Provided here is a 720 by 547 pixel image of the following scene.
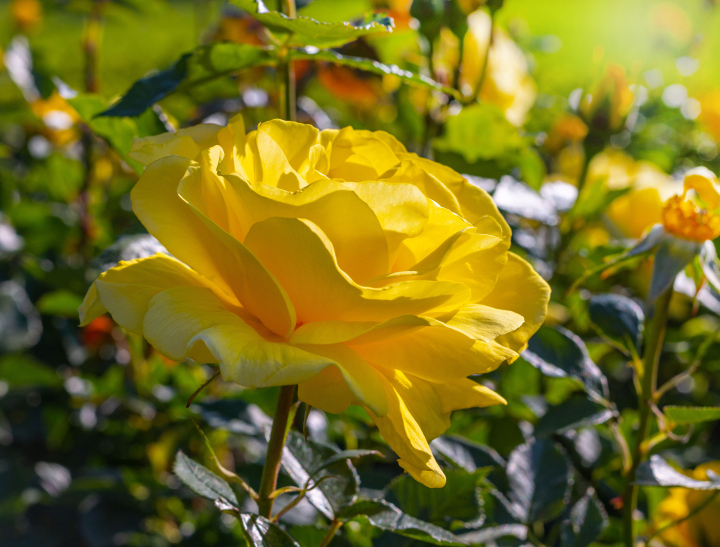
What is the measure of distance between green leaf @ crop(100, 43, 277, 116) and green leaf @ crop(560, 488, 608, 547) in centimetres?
48

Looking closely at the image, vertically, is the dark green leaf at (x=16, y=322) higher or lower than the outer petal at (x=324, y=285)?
lower

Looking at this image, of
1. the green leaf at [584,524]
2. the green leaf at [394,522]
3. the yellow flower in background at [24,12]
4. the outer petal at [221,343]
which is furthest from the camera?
the yellow flower in background at [24,12]

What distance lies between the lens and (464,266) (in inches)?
15.2

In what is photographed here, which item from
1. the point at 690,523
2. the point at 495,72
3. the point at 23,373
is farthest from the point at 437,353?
the point at 23,373

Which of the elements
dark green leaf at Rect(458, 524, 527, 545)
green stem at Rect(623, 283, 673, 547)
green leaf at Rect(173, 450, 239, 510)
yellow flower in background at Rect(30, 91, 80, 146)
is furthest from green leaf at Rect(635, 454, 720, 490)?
yellow flower in background at Rect(30, 91, 80, 146)

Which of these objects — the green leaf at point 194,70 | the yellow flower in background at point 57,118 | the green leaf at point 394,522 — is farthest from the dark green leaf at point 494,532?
the yellow flower in background at point 57,118

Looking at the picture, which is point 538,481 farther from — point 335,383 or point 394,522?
point 335,383

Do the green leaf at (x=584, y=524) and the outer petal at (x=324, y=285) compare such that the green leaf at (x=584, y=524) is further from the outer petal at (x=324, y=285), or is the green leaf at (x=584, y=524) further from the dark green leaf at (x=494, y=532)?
the outer petal at (x=324, y=285)

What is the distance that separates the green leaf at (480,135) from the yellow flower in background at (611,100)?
178 mm

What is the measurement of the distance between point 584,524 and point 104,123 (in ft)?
1.84

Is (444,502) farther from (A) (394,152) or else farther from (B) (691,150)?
(B) (691,150)

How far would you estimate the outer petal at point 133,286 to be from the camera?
34 cm

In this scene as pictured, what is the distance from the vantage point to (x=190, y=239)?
14.5 inches

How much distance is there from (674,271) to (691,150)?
0.94 meters
